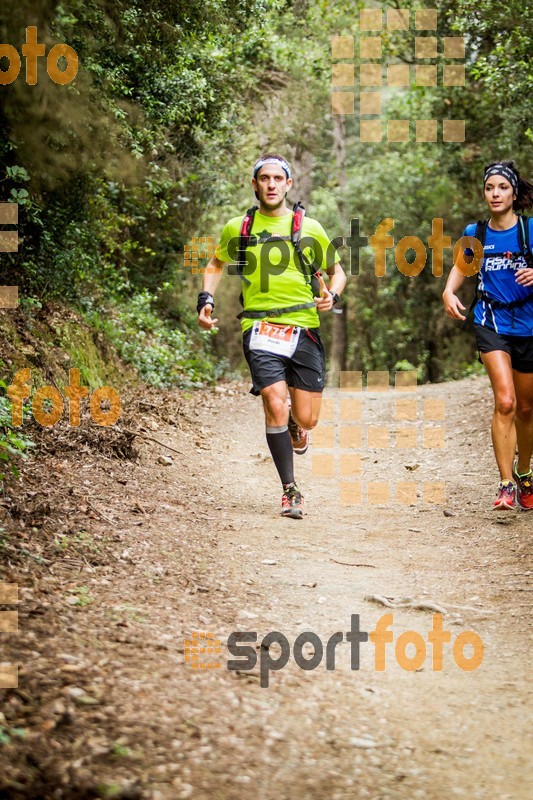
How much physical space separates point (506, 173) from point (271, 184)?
5.98 feet

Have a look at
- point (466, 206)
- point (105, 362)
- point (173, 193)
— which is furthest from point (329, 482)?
point (466, 206)

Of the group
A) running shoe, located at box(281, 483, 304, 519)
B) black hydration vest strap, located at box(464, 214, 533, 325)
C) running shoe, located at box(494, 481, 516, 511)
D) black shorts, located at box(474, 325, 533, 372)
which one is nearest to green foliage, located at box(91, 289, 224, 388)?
running shoe, located at box(281, 483, 304, 519)

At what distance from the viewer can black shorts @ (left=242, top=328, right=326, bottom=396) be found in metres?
6.65

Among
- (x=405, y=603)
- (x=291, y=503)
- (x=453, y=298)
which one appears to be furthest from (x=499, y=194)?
(x=405, y=603)

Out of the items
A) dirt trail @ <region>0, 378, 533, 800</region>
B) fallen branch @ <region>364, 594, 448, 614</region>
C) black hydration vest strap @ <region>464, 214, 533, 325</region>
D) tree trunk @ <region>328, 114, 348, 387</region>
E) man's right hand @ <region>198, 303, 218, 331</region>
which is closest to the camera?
dirt trail @ <region>0, 378, 533, 800</region>

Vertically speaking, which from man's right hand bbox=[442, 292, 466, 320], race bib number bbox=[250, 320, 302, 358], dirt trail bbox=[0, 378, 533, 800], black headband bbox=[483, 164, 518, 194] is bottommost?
dirt trail bbox=[0, 378, 533, 800]

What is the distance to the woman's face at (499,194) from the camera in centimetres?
657

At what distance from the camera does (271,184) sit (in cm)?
647

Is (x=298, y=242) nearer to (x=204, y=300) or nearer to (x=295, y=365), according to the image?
(x=204, y=300)

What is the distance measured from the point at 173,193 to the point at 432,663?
1343 centimetres

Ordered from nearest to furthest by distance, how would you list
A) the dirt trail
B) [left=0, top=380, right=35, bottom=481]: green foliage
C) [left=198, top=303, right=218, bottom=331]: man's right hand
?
the dirt trail < [left=0, top=380, right=35, bottom=481]: green foliage < [left=198, top=303, right=218, bottom=331]: man's right hand

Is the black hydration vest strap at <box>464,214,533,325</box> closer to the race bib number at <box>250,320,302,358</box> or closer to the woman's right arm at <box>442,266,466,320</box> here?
the woman's right arm at <box>442,266,466,320</box>

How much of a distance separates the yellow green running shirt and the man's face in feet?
0.49

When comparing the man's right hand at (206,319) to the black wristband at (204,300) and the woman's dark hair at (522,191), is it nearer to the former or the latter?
the black wristband at (204,300)
